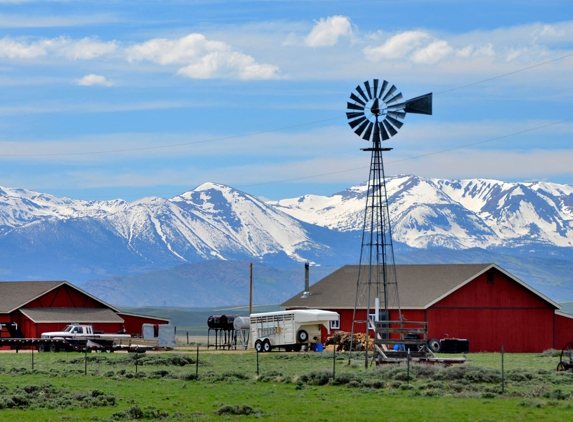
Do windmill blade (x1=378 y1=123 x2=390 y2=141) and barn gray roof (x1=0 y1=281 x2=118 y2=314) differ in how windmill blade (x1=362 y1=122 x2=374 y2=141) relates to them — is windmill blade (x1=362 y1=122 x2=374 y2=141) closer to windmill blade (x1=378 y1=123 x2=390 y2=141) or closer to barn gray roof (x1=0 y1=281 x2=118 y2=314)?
windmill blade (x1=378 y1=123 x2=390 y2=141)

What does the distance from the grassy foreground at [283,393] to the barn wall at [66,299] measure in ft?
118

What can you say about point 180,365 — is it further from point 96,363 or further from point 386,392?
point 386,392

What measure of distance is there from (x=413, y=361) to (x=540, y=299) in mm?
31140

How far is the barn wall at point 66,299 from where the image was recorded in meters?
93.3

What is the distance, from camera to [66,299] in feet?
310

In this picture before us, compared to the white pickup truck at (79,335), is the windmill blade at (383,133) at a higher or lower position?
higher

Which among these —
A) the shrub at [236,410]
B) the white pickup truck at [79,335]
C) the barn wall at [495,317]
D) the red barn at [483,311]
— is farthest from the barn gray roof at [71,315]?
the shrub at [236,410]

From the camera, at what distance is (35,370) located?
53.9m

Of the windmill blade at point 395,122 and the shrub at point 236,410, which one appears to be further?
the windmill blade at point 395,122

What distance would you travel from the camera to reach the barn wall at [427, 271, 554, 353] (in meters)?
81.2

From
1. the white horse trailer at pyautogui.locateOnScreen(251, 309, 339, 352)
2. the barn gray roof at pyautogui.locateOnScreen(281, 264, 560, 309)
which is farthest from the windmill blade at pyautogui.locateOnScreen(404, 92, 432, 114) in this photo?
the barn gray roof at pyautogui.locateOnScreen(281, 264, 560, 309)

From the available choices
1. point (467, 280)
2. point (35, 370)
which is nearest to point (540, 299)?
point (467, 280)

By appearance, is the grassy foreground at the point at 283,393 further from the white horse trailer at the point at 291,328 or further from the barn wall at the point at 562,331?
the barn wall at the point at 562,331

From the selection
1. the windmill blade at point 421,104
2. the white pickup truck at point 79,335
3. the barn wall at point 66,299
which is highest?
the windmill blade at point 421,104
